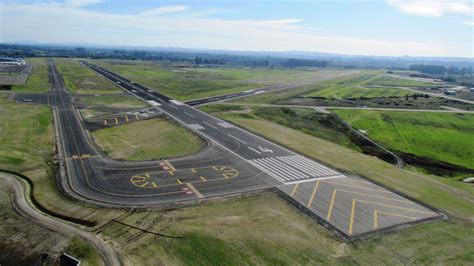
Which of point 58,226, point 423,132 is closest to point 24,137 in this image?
point 58,226

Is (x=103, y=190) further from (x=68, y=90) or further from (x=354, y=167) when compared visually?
(x=68, y=90)

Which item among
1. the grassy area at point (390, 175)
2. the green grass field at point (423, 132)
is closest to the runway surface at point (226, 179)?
the grassy area at point (390, 175)

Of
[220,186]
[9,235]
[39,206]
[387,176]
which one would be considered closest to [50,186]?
[39,206]

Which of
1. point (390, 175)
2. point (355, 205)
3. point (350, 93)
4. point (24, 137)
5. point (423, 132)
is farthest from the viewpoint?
point (350, 93)

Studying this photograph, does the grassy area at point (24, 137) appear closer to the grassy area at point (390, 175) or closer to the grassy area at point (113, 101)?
the grassy area at point (113, 101)

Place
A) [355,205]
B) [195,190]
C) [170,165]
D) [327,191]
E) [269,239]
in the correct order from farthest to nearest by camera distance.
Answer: [170,165] → [327,191] → [195,190] → [355,205] → [269,239]

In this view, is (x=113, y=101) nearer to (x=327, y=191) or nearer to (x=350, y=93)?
(x=327, y=191)

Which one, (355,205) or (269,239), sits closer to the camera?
(269,239)
